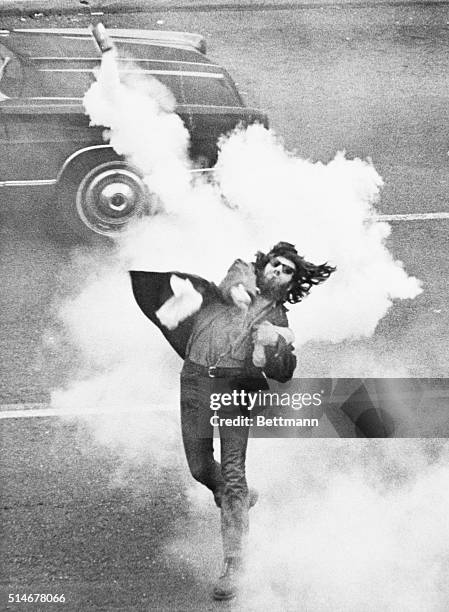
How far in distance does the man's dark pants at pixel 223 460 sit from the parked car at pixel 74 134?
202 cm

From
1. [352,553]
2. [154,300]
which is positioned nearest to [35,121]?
[154,300]

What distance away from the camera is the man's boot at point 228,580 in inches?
176

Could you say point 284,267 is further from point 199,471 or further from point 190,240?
point 199,471

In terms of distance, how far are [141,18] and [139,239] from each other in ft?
14.7

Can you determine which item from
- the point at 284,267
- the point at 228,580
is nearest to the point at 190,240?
the point at 284,267

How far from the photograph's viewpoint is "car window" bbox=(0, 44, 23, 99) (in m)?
6.46

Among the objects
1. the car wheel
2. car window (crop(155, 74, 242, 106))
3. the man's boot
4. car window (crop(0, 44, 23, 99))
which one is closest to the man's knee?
the man's boot

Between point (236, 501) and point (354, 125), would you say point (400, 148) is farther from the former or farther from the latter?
point (236, 501)

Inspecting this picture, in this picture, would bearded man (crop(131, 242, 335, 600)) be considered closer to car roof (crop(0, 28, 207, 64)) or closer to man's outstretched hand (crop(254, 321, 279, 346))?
man's outstretched hand (crop(254, 321, 279, 346))

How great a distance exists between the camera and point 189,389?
4.93 meters

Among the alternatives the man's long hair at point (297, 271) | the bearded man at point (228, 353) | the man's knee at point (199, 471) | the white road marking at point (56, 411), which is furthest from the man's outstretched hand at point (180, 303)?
the man's knee at point (199, 471)

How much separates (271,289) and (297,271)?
0.25 metres

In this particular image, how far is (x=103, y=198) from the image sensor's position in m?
6.54

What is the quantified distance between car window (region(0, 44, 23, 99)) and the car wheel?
0.70m
